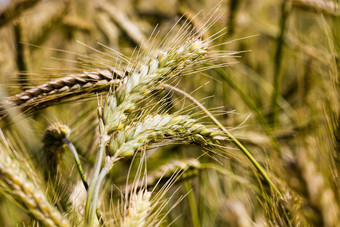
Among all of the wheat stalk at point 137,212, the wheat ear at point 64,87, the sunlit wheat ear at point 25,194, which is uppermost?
the wheat ear at point 64,87

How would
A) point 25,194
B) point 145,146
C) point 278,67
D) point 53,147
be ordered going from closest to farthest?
1. point 25,194
2. point 145,146
3. point 53,147
4. point 278,67

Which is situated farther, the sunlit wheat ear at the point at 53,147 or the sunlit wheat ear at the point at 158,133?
the sunlit wheat ear at the point at 53,147

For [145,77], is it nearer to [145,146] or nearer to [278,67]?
[145,146]

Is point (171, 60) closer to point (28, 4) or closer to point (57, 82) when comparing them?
point (57, 82)

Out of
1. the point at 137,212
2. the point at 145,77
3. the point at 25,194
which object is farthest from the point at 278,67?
the point at 25,194

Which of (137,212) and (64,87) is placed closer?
(137,212)

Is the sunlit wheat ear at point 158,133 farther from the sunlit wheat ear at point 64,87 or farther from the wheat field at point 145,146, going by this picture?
the sunlit wheat ear at point 64,87

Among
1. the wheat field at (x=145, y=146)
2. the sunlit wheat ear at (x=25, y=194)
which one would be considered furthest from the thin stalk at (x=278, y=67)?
the sunlit wheat ear at (x=25, y=194)

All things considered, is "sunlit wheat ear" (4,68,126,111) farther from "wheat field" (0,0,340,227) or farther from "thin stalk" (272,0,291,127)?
"thin stalk" (272,0,291,127)
